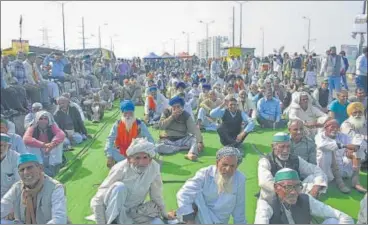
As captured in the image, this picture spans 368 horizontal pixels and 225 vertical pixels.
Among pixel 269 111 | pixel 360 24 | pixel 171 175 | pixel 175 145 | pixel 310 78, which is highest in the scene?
pixel 360 24

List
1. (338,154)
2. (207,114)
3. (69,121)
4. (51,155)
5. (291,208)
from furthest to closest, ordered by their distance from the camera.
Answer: (207,114)
(69,121)
(51,155)
(338,154)
(291,208)

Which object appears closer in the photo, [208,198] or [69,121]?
[208,198]

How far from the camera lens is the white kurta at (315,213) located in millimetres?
3178

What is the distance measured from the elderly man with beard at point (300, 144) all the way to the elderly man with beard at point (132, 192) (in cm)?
188

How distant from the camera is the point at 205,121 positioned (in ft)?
29.6

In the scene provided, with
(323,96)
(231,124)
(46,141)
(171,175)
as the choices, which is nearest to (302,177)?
(171,175)

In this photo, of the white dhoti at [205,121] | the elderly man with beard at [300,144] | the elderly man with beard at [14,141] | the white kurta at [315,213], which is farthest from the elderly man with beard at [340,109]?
the elderly man with beard at [14,141]

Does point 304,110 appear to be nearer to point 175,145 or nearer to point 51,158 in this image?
point 175,145

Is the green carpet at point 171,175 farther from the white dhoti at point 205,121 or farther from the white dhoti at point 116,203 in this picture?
the white dhoti at point 116,203

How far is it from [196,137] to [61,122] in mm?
2507

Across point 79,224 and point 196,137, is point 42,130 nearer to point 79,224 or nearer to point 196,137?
point 79,224

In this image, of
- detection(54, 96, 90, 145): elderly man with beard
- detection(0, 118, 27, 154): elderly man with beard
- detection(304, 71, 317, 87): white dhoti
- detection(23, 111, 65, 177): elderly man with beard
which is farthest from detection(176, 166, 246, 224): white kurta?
detection(304, 71, 317, 87): white dhoti

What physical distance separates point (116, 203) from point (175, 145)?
11.2ft

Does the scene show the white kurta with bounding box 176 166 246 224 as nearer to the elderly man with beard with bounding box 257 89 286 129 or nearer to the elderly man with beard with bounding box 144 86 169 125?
the elderly man with beard with bounding box 257 89 286 129
